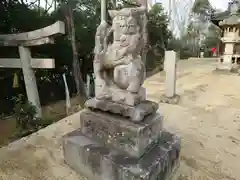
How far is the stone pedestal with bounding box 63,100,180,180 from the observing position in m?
1.82

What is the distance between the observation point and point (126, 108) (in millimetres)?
1924

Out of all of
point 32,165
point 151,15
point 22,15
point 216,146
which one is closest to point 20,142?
point 32,165

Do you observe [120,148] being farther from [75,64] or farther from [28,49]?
[75,64]

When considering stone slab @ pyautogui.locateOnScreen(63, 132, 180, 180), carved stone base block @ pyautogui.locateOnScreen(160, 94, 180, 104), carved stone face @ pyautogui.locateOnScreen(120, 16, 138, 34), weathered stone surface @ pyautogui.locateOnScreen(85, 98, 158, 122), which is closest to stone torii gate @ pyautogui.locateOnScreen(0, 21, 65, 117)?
weathered stone surface @ pyautogui.locateOnScreen(85, 98, 158, 122)

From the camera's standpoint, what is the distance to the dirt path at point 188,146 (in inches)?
90.3

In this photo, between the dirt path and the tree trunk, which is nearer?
the dirt path

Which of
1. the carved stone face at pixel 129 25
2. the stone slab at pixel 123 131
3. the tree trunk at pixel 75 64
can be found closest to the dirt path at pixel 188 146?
the stone slab at pixel 123 131

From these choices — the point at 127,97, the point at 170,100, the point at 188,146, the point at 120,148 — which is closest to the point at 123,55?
the point at 127,97

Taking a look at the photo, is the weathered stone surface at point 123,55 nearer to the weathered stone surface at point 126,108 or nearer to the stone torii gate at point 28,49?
the weathered stone surface at point 126,108

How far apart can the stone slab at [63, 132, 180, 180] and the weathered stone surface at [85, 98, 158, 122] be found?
1.29 feet

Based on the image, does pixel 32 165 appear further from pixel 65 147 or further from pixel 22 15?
pixel 22 15

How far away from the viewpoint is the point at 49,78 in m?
7.99

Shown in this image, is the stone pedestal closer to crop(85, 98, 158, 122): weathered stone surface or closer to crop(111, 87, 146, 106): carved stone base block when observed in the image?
crop(85, 98, 158, 122): weathered stone surface

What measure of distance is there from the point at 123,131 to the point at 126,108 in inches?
9.1
